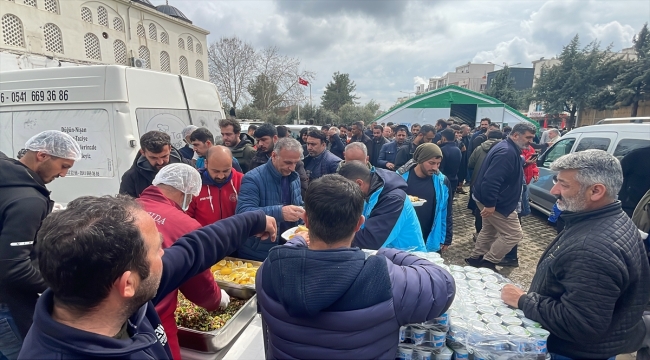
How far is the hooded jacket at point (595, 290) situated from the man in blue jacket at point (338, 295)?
74 centimetres

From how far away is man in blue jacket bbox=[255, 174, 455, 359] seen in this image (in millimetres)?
1169

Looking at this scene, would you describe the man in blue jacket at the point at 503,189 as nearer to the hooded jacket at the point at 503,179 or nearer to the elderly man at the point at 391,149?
the hooded jacket at the point at 503,179

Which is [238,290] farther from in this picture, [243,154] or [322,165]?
[243,154]

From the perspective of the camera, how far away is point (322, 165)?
5.00m

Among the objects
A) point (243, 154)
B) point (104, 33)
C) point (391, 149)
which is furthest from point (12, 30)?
point (391, 149)

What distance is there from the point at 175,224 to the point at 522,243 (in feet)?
21.3

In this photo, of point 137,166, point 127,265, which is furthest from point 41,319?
point 137,166

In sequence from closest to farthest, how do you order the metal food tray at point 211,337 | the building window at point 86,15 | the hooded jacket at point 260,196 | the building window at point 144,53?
the metal food tray at point 211,337 < the hooded jacket at point 260,196 < the building window at point 86,15 < the building window at point 144,53

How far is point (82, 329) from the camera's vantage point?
3.18 ft

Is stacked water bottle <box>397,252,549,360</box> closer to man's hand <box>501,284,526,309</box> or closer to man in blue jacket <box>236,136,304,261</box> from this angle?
man's hand <box>501,284,526,309</box>

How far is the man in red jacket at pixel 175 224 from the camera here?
1.71 meters

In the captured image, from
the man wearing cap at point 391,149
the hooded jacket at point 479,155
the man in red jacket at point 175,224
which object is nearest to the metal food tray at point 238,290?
the man in red jacket at point 175,224

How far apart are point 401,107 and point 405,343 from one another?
17988 millimetres

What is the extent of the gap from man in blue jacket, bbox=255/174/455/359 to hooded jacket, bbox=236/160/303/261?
5.67 feet
